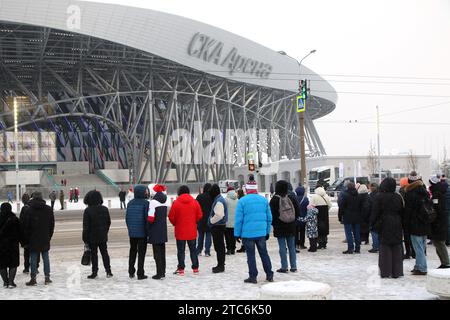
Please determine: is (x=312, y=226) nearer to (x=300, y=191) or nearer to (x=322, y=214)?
(x=322, y=214)

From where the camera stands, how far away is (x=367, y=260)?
11.9 metres

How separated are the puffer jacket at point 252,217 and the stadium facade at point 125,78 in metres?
40.3

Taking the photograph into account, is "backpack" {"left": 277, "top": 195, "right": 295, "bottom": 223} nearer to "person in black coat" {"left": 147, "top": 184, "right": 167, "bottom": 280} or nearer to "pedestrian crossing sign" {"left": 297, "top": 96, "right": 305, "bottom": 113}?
"person in black coat" {"left": 147, "top": 184, "right": 167, "bottom": 280}

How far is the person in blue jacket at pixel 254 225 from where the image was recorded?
31.8ft

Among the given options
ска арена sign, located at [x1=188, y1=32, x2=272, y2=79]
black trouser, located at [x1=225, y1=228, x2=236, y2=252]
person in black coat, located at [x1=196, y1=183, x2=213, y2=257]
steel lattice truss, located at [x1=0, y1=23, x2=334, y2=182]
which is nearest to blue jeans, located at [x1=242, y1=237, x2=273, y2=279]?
person in black coat, located at [x1=196, y1=183, x2=213, y2=257]

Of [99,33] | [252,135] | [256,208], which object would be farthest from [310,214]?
[252,135]

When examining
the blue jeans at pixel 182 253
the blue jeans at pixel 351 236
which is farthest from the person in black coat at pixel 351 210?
the blue jeans at pixel 182 253

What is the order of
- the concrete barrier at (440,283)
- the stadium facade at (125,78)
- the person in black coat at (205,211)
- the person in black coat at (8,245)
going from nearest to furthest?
the concrete barrier at (440,283), the person in black coat at (8,245), the person in black coat at (205,211), the stadium facade at (125,78)

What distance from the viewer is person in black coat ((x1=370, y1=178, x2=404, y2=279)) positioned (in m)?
9.67

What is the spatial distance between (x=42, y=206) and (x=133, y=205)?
1612 millimetres

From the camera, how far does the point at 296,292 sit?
6.16m

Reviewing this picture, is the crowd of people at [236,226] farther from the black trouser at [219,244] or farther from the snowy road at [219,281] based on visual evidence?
the snowy road at [219,281]

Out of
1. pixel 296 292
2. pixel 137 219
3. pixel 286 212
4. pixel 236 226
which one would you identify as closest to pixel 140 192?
pixel 137 219
